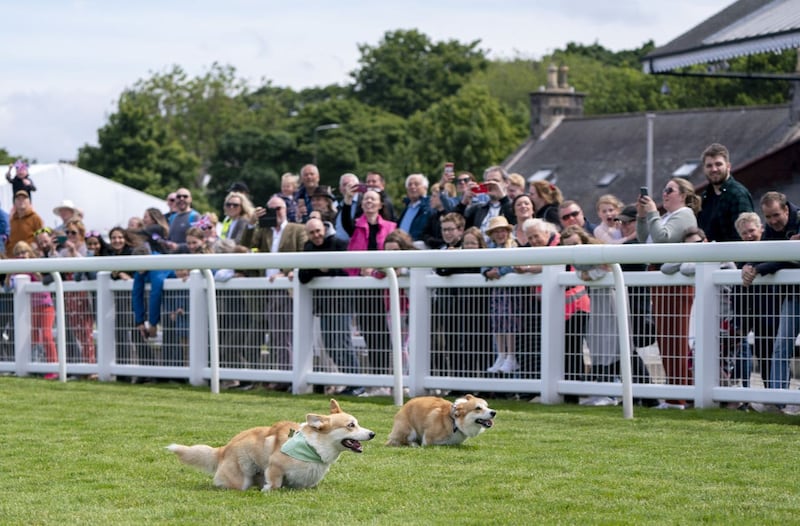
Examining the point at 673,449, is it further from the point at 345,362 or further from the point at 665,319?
the point at 345,362

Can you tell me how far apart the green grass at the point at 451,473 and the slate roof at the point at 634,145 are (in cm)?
5314

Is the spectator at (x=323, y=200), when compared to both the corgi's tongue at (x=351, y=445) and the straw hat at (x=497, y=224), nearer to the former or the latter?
Answer: the straw hat at (x=497, y=224)

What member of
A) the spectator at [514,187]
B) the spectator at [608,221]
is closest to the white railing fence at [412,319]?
the spectator at [608,221]

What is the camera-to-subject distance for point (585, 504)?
Answer: 6355 millimetres

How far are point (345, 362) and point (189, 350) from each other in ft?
7.37

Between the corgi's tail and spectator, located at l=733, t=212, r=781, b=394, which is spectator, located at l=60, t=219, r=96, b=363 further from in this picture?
the corgi's tail

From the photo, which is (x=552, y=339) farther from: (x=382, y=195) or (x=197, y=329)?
(x=197, y=329)

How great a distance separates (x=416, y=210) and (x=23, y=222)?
21.6 ft

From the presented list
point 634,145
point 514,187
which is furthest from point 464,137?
point 514,187

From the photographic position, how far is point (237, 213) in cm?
1666

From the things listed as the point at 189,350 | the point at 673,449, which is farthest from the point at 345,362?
the point at 673,449

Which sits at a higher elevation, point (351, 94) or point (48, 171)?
point (351, 94)

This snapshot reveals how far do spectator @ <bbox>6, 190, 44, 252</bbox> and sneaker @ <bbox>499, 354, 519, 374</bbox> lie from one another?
9.23 m

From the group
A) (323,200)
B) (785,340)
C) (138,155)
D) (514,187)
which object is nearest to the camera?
(785,340)
